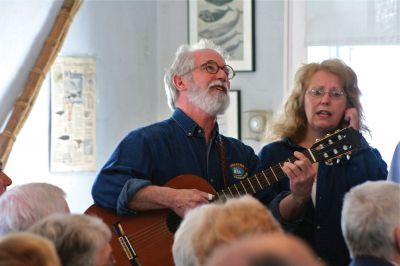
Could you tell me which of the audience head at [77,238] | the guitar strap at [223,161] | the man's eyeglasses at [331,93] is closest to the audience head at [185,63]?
the guitar strap at [223,161]

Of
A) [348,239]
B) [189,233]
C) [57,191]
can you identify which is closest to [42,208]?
[57,191]

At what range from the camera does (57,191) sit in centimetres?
220

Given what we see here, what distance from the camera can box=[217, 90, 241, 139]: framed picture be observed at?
445 cm

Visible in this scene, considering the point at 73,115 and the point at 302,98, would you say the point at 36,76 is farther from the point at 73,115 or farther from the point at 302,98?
the point at 302,98

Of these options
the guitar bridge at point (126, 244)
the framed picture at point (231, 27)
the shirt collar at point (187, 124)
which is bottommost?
the guitar bridge at point (126, 244)

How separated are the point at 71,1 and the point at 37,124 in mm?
673

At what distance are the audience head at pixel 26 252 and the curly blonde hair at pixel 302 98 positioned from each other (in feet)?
6.36

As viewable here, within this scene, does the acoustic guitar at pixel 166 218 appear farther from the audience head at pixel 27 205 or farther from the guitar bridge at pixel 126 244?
the audience head at pixel 27 205

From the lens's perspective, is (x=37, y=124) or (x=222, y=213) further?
(x=37, y=124)

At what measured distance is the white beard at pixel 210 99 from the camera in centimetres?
299

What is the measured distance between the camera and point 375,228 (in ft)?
6.61

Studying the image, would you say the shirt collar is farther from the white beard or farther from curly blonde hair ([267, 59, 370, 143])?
curly blonde hair ([267, 59, 370, 143])

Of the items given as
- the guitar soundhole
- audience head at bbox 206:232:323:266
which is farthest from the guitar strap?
audience head at bbox 206:232:323:266

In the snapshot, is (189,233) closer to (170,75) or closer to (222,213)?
(222,213)
